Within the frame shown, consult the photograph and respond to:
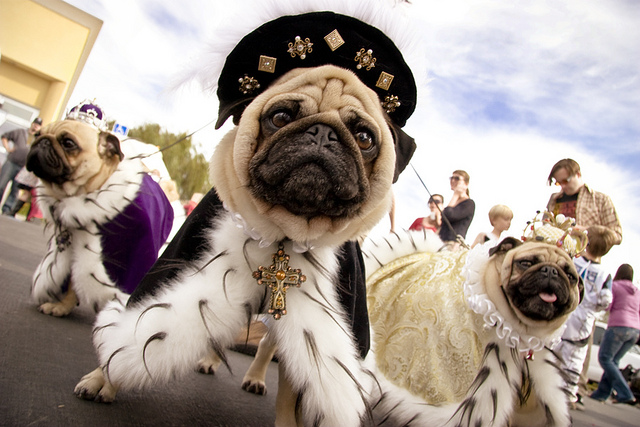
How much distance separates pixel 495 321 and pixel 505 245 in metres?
0.55

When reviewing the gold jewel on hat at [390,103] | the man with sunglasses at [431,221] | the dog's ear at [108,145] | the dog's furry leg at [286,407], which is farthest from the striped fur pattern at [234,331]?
the man with sunglasses at [431,221]

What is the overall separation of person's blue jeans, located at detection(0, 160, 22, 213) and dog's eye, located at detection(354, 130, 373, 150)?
9.80 metres

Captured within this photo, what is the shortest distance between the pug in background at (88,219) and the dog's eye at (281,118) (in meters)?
1.76

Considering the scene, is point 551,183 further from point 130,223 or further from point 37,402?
point 37,402

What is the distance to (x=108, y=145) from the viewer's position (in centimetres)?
300

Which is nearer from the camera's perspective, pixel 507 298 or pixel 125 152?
pixel 507 298

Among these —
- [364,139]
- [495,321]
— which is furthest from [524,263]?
[364,139]

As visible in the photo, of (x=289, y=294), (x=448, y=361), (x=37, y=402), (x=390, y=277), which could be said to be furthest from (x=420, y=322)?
(x=37, y=402)

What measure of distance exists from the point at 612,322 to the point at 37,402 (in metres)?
7.48

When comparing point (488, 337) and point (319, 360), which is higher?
point (488, 337)

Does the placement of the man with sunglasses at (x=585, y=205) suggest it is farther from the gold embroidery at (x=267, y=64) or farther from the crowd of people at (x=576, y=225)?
the gold embroidery at (x=267, y=64)

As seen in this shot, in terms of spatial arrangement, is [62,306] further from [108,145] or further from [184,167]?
[184,167]

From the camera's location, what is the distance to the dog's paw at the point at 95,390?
1604 millimetres

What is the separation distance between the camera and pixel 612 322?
6430mm
